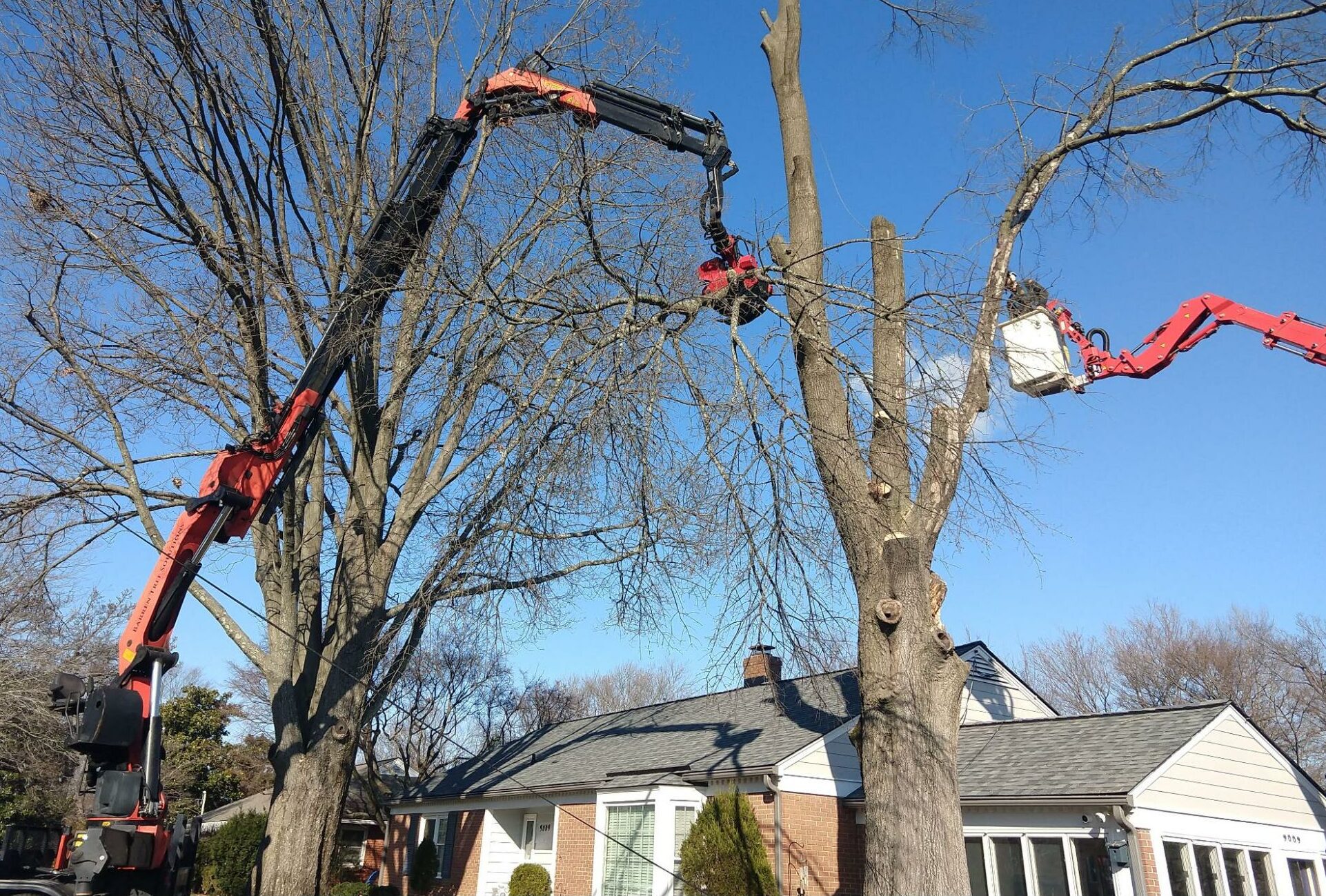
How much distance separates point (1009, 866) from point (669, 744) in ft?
22.2

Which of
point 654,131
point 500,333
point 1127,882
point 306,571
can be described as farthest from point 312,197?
point 1127,882

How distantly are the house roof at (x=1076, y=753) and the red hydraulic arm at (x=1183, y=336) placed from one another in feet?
16.2

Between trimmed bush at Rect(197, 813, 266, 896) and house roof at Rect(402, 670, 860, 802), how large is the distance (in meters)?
5.26

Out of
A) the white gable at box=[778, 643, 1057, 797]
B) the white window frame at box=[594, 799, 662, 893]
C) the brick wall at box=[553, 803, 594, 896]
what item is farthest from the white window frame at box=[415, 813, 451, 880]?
the white gable at box=[778, 643, 1057, 797]

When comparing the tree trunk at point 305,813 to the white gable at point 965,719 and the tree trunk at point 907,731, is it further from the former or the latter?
the tree trunk at point 907,731

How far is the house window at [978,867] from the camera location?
12.2 metres

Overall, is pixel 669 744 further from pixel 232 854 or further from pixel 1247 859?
pixel 232 854

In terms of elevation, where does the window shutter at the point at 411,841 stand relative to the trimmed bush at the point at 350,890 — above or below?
above

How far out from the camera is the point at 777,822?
44.2 feet

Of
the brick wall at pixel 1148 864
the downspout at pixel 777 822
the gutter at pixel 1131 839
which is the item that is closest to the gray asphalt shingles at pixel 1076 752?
the gutter at pixel 1131 839

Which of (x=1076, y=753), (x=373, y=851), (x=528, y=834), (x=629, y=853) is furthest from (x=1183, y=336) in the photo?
(x=373, y=851)

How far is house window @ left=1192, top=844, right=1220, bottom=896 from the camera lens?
37.1 feet

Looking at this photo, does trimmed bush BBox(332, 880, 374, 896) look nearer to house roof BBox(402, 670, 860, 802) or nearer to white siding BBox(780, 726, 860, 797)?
house roof BBox(402, 670, 860, 802)

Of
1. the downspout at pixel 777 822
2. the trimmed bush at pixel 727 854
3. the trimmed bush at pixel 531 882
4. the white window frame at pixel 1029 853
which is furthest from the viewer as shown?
the trimmed bush at pixel 531 882
